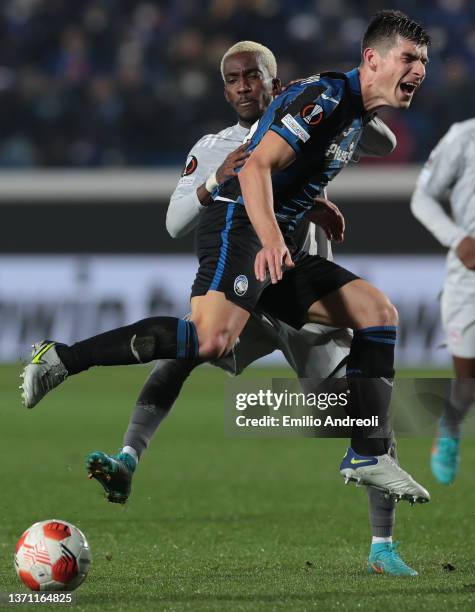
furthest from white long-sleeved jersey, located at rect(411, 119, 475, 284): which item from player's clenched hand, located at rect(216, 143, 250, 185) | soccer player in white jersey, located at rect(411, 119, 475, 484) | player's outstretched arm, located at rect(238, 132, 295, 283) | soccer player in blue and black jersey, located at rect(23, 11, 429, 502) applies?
player's outstretched arm, located at rect(238, 132, 295, 283)

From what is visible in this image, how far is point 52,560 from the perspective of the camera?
13.2ft

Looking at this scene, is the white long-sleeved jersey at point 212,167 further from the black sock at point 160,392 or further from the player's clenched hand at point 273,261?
the player's clenched hand at point 273,261

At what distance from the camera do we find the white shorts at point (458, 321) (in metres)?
6.90

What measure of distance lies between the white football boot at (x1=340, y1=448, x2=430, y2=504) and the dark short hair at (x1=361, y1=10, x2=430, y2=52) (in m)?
1.51

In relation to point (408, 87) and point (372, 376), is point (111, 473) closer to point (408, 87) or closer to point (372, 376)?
point (372, 376)

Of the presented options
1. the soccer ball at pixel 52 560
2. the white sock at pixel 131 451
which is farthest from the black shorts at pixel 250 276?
the soccer ball at pixel 52 560

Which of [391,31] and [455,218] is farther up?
[455,218]

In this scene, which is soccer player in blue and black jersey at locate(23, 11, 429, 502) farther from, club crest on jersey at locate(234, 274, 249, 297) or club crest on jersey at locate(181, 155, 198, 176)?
club crest on jersey at locate(181, 155, 198, 176)

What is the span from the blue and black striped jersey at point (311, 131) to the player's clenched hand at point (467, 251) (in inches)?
65.7

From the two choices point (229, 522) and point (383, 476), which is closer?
point (383, 476)

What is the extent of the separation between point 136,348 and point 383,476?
100cm

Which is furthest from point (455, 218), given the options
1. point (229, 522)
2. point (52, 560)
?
point (52, 560)

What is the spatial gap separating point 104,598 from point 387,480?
1.11 m

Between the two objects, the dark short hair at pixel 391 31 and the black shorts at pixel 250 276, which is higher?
the dark short hair at pixel 391 31
